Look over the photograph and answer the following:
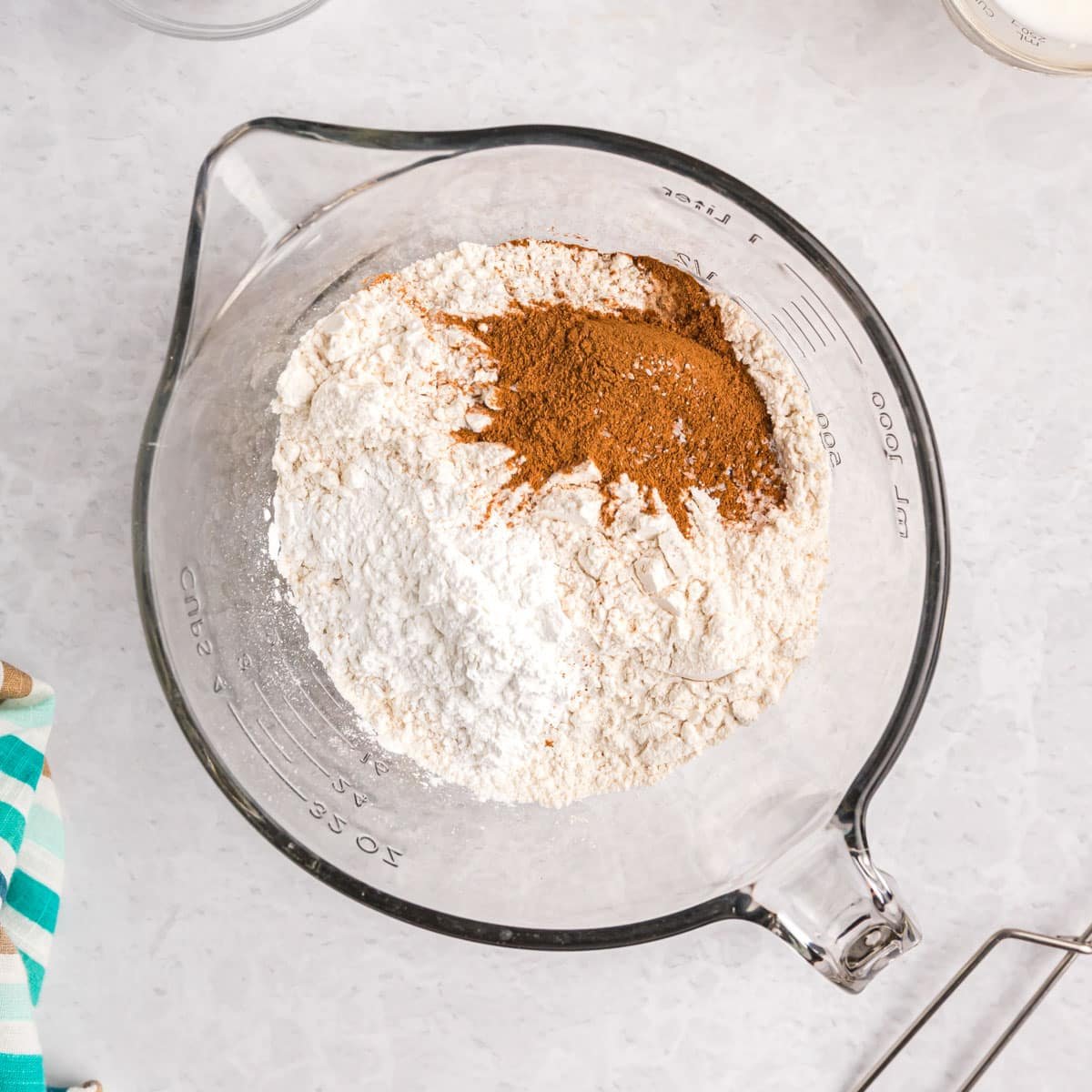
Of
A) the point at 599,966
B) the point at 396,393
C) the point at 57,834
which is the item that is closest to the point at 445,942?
the point at 599,966

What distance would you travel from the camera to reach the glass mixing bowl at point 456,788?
0.88 metres

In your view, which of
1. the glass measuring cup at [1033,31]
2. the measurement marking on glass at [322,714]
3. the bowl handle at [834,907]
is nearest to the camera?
the bowl handle at [834,907]

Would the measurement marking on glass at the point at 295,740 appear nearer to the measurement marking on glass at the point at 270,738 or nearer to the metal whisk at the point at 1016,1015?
the measurement marking on glass at the point at 270,738

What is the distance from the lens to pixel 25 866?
3.44 feet

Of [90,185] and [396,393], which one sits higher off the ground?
[90,185]

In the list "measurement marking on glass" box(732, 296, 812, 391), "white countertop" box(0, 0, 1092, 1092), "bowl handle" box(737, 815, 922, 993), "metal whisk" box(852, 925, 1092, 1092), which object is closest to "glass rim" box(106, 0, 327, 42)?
"white countertop" box(0, 0, 1092, 1092)

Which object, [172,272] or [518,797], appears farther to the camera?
[172,272]

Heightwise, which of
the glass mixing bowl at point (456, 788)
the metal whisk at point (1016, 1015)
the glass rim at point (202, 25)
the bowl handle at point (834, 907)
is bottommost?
the metal whisk at point (1016, 1015)

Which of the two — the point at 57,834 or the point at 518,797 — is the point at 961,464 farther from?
the point at 57,834

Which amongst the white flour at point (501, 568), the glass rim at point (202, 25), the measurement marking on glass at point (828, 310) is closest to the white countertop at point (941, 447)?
the glass rim at point (202, 25)

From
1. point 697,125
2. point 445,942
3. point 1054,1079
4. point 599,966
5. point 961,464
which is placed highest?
point 697,125

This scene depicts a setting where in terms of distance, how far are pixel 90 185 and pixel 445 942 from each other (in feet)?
3.14

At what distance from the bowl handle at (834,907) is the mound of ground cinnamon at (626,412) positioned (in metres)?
0.33

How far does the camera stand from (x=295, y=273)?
3.07 feet
